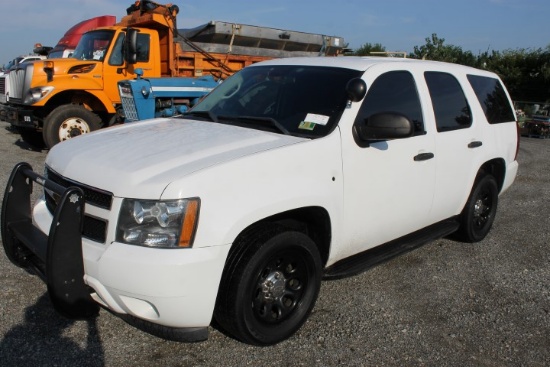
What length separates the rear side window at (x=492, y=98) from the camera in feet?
16.2

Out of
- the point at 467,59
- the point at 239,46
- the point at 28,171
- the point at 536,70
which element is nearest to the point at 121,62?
the point at 239,46

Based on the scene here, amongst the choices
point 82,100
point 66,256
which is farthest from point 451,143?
point 82,100

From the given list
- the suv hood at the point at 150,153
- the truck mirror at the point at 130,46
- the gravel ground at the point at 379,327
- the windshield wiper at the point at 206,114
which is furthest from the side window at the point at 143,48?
the suv hood at the point at 150,153

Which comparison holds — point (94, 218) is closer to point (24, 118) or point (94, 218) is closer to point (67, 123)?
point (67, 123)

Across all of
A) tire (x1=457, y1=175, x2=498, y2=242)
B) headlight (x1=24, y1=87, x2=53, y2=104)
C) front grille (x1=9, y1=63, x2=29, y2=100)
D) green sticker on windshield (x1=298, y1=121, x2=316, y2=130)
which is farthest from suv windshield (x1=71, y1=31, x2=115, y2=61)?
tire (x1=457, y1=175, x2=498, y2=242)

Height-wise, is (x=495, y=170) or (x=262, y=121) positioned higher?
(x=262, y=121)

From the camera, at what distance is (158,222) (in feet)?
8.54

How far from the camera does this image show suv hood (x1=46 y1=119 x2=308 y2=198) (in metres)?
2.66

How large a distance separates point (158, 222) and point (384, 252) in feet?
6.35

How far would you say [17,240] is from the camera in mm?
3203

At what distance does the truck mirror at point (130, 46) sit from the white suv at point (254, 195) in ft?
19.3

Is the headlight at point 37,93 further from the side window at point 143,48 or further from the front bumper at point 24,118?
the side window at point 143,48

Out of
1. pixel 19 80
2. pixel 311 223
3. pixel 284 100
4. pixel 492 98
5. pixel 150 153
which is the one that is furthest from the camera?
pixel 19 80

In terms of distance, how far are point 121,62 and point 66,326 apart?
306 inches
